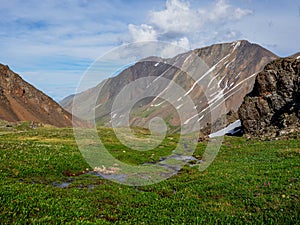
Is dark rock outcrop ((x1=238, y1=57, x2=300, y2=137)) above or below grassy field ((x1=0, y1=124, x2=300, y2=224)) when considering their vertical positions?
above

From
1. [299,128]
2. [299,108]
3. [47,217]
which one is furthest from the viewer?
[299,108]

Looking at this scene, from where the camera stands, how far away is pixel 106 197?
19719 millimetres

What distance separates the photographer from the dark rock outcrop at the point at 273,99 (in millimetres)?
73700

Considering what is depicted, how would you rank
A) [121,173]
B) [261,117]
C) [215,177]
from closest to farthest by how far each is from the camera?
1. [215,177]
2. [121,173]
3. [261,117]

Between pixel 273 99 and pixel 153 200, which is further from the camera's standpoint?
pixel 273 99

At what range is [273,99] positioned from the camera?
79312 millimetres

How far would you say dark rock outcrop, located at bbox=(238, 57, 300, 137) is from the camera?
73.7 meters

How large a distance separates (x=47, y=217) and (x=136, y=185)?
44.3ft

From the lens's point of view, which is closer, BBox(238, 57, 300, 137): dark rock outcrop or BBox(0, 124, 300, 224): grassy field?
BBox(0, 124, 300, 224): grassy field

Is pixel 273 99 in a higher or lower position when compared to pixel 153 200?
higher

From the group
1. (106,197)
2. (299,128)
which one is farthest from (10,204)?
(299,128)

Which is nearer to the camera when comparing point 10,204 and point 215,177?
point 10,204

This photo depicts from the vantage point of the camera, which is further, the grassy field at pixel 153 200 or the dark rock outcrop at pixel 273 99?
the dark rock outcrop at pixel 273 99

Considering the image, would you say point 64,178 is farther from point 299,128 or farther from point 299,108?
point 299,108
